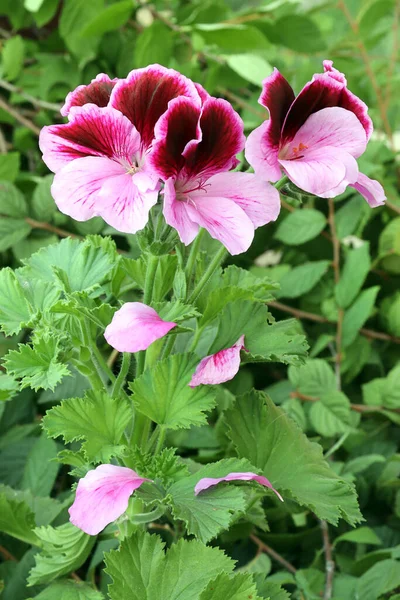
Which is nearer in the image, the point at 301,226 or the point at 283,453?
the point at 283,453

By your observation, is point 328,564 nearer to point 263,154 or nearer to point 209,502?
point 209,502

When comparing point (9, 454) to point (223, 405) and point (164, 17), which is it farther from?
point (164, 17)

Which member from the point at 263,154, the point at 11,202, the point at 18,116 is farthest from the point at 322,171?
the point at 18,116

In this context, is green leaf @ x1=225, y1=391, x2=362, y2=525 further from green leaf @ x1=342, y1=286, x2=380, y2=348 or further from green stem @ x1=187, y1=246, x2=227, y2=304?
green leaf @ x1=342, y1=286, x2=380, y2=348

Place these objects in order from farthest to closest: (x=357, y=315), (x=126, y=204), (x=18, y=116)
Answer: (x=18, y=116)
(x=357, y=315)
(x=126, y=204)

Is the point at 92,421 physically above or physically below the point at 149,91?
below

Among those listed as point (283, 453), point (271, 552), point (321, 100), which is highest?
point (321, 100)

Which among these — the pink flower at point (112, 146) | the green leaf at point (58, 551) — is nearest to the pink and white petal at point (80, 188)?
the pink flower at point (112, 146)
